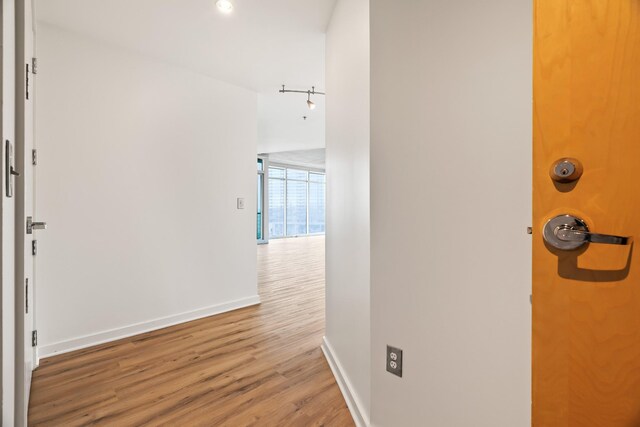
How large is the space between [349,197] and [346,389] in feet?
3.74

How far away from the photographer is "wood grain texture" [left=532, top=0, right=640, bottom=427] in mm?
591

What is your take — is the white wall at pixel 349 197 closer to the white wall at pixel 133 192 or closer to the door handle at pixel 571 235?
the door handle at pixel 571 235

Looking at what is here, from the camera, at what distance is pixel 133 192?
2.65 metres

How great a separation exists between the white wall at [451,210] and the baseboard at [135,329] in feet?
7.51

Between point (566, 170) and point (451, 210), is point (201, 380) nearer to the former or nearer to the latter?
point (451, 210)

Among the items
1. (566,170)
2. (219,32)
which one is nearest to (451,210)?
(566,170)

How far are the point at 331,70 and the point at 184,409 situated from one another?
240 centimetres

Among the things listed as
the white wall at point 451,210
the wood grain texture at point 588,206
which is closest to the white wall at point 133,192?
the white wall at point 451,210

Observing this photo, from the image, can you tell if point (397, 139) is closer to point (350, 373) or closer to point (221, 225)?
point (350, 373)

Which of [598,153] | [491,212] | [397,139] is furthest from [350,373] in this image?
[598,153]

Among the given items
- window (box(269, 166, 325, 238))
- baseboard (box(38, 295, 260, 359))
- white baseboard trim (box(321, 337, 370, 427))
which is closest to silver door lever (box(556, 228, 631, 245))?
white baseboard trim (box(321, 337, 370, 427))

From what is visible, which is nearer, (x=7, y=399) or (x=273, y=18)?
(x=7, y=399)

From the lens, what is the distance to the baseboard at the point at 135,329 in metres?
2.26

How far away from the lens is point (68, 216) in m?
2.31
